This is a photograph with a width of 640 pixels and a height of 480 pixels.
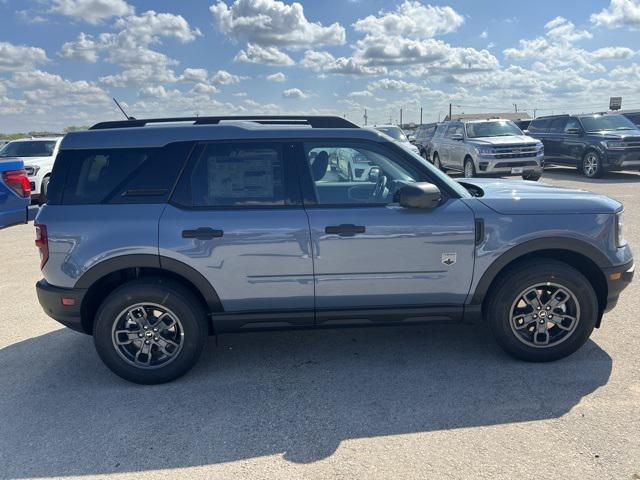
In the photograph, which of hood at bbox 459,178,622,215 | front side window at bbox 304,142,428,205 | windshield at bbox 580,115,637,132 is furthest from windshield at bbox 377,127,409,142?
front side window at bbox 304,142,428,205

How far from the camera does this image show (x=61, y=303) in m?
3.61

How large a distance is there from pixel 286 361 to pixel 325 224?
1216 millimetres

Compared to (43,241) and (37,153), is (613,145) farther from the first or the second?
(37,153)

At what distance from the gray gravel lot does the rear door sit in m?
0.57

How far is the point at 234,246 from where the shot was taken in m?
3.52

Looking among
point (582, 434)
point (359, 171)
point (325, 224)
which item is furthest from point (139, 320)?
point (582, 434)

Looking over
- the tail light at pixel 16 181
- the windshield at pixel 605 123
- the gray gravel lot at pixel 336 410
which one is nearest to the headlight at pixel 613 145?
the windshield at pixel 605 123

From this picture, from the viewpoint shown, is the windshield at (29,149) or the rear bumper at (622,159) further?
the rear bumper at (622,159)

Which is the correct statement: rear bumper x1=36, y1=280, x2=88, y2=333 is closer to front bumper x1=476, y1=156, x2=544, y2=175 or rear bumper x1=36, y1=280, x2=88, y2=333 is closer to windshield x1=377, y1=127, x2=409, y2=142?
front bumper x1=476, y1=156, x2=544, y2=175

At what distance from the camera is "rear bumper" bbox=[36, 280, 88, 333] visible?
3584 mm

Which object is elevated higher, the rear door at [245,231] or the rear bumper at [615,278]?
the rear door at [245,231]

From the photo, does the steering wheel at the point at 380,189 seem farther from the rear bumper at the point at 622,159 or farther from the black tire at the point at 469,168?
the rear bumper at the point at 622,159

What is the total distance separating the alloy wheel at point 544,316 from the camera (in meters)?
3.73

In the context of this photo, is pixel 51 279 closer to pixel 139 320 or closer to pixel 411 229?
pixel 139 320
